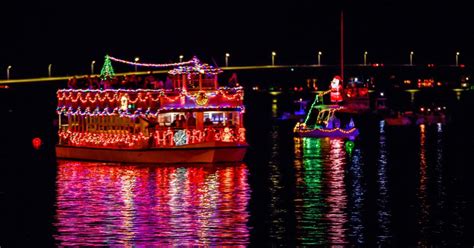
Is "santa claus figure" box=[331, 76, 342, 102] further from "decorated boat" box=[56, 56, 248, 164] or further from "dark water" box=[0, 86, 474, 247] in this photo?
"decorated boat" box=[56, 56, 248, 164]

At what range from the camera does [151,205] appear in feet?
142

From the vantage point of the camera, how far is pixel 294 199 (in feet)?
151

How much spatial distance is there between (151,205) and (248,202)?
3466mm

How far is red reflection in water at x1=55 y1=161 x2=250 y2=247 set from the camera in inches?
1436

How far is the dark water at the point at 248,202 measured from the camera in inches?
1446

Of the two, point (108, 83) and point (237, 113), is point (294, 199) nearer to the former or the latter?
point (237, 113)

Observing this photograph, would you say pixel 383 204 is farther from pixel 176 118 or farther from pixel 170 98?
pixel 176 118

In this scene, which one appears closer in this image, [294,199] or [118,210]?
[118,210]

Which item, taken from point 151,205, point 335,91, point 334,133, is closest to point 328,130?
point 334,133

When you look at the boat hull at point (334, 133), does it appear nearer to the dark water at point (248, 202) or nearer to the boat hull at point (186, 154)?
the dark water at point (248, 202)

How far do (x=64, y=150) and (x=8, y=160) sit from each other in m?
8.11

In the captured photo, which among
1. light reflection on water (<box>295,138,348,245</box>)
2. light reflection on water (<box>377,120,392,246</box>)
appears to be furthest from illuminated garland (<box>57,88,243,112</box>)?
light reflection on water (<box>377,120,392,246</box>)

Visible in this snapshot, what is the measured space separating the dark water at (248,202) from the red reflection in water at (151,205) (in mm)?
42


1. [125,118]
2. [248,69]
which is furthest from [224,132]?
[248,69]
